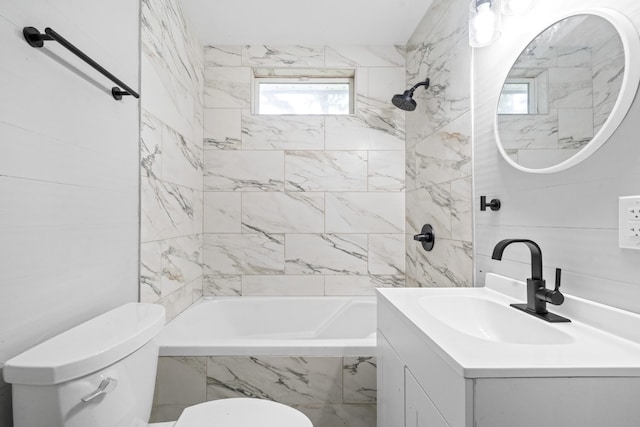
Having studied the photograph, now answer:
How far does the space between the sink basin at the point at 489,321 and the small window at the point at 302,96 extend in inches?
73.2

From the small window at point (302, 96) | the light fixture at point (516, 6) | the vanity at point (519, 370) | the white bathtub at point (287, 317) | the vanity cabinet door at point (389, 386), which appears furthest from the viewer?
the small window at point (302, 96)

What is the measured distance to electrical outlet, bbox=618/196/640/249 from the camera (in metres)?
0.78

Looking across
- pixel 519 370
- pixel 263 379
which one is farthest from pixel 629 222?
pixel 263 379

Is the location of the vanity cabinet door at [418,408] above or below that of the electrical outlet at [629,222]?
below

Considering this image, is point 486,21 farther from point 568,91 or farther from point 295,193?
point 295,193

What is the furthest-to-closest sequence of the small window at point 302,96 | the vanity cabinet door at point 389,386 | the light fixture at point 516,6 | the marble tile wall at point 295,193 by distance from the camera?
the small window at point 302,96 < the marble tile wall at point 295,193 < the light fixture at point 516,6 < the vanity cabinet door at point 389,386

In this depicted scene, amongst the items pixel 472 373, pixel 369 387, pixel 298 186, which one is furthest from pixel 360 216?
pixel 472 373

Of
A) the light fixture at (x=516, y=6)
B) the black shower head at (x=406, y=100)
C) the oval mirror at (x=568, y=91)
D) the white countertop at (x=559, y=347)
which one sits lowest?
the white countertop at (x=559, y=347)

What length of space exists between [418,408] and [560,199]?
77 cm

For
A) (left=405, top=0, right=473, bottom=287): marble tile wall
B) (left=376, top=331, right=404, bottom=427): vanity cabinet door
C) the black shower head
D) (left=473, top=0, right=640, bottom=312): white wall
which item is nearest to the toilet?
(left=376, top=331, right=404, bottom=427): vanity cabinet door

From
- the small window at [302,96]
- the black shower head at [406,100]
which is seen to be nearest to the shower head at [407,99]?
the black shower head at [406,100]

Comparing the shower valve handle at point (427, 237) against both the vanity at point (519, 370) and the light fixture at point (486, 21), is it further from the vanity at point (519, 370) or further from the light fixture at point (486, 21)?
the light fixture at point (486, 21)

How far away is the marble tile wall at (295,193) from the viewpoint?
8.37 ft

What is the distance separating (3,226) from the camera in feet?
2.80
